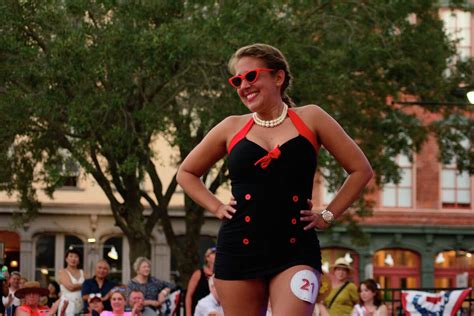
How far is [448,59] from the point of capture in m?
32.9

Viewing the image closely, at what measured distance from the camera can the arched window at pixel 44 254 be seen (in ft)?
155

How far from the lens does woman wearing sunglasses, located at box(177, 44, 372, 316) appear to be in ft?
19.9

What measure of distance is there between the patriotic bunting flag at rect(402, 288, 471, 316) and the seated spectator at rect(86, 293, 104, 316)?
5.25 meters

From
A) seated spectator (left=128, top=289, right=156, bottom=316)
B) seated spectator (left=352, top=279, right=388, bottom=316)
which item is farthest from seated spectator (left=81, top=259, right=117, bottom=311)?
seated spectator (left=352, top=279, right=388, bottom=316)

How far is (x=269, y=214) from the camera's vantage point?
20.1 feet

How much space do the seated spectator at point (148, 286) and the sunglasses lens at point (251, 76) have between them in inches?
457

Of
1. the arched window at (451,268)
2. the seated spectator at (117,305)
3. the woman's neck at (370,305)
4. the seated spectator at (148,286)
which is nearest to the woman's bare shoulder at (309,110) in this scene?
the seated spectator at (117,305)

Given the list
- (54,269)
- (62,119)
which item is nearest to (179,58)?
(62,119)

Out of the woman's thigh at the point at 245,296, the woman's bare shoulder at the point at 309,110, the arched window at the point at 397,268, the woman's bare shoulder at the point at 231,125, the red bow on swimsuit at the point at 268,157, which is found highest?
the arched window at the point at 397,268

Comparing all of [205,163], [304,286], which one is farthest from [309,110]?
[304,286]

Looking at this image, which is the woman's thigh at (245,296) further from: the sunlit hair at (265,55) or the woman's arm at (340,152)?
the sunlit hair at (265,55)

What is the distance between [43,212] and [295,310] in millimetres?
42410

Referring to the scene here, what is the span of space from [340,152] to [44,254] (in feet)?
139

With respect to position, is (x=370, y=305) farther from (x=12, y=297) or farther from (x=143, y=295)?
(x=12, y=297)
